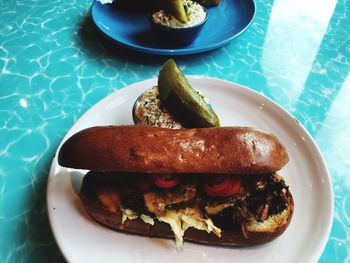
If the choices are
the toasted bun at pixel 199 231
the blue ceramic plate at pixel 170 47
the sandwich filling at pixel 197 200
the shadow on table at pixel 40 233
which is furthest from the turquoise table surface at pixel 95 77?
the sandwich filling at pixel 197 200

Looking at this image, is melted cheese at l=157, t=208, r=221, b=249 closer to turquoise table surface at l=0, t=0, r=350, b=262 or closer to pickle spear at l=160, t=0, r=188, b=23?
turquoise table surface at l=0, t=0, r=350, b=262

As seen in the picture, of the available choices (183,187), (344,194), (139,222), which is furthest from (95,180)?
(344,194)

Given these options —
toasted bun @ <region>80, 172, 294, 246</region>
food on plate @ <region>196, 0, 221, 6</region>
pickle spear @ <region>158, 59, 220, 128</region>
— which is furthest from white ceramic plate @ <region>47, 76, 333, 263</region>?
food on plate @ <region>196, 0, 221, 6</region>

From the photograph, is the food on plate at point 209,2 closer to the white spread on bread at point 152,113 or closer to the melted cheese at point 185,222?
the white spread on bread at point 152,113

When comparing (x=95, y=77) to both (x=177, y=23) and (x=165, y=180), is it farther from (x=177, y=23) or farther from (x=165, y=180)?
(x=165, y=180)

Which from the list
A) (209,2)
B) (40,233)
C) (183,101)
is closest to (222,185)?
(183,101)

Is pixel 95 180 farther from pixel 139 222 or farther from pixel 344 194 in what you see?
pixel 344 194
